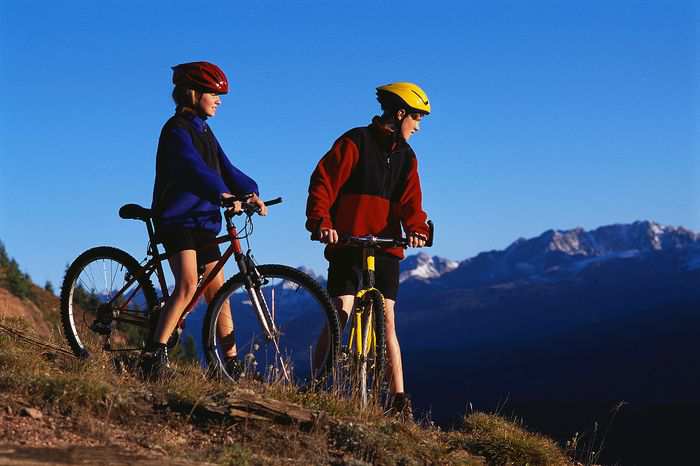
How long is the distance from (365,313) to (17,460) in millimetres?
3310

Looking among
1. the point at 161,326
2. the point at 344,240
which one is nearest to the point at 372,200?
the point at 344,240

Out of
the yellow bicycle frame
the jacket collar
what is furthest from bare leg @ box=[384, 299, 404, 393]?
the jacket collar

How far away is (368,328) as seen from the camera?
25.9ft

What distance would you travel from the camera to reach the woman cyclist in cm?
768

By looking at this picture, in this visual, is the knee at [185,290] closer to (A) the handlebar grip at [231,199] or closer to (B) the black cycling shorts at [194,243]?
(B) the black cycling shorts at [194,243]

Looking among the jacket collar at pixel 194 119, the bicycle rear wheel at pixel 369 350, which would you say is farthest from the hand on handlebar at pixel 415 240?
the jacket collar at pixel 194 119

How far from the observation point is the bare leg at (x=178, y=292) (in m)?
7.72

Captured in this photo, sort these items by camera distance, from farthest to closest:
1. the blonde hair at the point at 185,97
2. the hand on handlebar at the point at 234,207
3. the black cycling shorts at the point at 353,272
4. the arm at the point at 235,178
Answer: the arm at the point at 235,178
the black cycling shorts at the point at 353,272
the blonde hair at the point at 185,97
the hand on handlebar at the point at 234,207

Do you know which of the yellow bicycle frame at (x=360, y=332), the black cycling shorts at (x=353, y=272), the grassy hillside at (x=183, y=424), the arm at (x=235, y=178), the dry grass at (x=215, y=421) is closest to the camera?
the grassy hillside at (x=183, y=424)

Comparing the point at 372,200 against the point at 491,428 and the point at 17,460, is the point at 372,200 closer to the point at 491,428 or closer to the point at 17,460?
the point at 491,428

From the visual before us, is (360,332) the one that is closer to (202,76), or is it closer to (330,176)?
(330,176)

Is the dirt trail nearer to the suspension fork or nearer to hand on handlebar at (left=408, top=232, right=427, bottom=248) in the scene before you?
the suspension fork

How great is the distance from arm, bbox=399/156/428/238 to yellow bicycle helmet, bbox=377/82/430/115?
59 centimetres

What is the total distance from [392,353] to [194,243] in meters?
2.04
